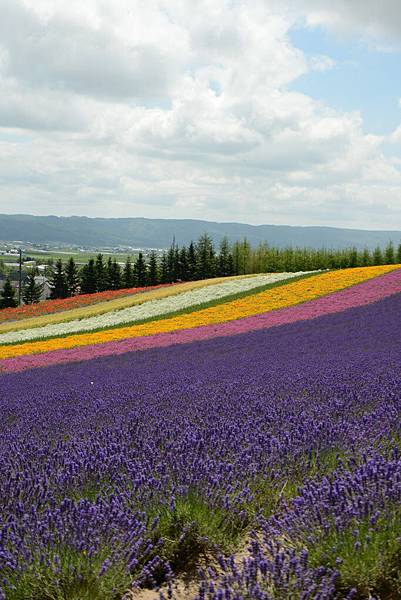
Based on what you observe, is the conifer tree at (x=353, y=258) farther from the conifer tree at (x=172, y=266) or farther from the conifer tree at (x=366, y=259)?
the conifer tree at (x=172, y=266)

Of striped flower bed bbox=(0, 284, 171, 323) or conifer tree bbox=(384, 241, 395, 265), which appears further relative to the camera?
conifer tree bbox=(384, 241, 395, 265)

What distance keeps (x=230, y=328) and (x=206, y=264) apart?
156ft

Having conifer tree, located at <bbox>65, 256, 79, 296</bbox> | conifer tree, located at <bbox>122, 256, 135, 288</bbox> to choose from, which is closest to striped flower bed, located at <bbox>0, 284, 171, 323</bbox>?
conifer tree, located at <bbox>122, 256, 135, 288</bbox>

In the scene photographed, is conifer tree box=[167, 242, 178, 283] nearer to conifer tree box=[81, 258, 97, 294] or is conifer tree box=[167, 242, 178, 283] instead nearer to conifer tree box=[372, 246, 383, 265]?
conifer tree box=[81, 258, 97, 294]

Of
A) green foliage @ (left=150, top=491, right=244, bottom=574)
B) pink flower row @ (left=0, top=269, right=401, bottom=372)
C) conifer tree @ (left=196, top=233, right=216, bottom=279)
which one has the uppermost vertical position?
conifer tree @ (left=196, top=233, right=216, bottom=279)

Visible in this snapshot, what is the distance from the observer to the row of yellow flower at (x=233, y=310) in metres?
25.5

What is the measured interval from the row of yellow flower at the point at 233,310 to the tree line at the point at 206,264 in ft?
78.5

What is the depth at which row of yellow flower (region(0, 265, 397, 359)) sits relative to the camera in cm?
2550

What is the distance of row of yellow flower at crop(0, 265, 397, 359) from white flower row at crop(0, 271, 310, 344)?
2575mm

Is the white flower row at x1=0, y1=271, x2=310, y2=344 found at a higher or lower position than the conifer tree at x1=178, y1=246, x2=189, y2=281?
lower

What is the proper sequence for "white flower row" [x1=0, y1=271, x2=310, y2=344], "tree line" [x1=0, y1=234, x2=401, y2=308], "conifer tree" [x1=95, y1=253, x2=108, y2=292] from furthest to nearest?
"conifer tree" [x1=95, y1=253, x2=108, y2=292], "tree line" [x1=0, y1=234, x2=401, y2=308], "white flower row" [x1=0, y1=271, x2=310, y2=344]

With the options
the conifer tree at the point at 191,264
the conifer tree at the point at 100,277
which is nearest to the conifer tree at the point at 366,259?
the conifer tree at the point at 191,264

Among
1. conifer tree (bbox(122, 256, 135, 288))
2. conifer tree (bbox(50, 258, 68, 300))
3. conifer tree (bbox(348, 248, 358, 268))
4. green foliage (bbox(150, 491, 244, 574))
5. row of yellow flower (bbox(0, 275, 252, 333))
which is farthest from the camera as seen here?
conifer tree (bbox(50, 258, 68, 300))

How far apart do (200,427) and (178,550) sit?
5.97ft
